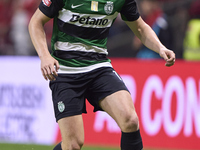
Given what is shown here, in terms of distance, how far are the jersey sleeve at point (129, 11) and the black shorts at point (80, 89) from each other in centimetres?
64

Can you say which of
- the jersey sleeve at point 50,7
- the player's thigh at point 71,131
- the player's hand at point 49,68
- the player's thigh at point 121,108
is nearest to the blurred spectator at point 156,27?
the player's thigh at point 121,108

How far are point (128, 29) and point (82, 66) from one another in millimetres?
7877

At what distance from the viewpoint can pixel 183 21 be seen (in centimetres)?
1161

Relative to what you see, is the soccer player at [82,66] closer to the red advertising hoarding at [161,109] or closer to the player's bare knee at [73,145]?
the player's bare knee at [73,145]

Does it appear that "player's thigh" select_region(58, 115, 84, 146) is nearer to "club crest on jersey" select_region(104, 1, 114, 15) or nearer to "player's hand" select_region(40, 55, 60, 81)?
"player's hand" select_region(40, 55, 60, 81)

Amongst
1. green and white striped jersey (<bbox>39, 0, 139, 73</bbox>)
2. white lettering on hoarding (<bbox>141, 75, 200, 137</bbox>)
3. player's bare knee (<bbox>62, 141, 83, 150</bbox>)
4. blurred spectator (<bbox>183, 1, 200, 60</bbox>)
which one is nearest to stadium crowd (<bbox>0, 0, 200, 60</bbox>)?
blurred spectator (<bbox>183, 1, 200, 60</bbox>)

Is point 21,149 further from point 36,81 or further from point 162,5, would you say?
point 162,5

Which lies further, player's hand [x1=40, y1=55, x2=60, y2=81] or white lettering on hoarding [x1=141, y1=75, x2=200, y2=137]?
white lettering on hoarding [x1=141, y1=75, x2=200, y2=137]

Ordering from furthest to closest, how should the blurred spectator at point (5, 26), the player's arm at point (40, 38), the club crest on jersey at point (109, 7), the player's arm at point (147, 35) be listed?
the blurred spectator at point (5, 26) < the player's arm at point (147, 35) < the club crest on jersey at point (109, 7) < the player's arm at point (40, 38)

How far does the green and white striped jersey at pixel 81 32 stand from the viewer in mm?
4883

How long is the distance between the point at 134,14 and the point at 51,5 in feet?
3.25

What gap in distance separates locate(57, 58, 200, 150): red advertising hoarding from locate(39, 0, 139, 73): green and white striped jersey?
3.38 m

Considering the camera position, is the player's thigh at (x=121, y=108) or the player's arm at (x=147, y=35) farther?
the player's arm at (x=147, y=35)

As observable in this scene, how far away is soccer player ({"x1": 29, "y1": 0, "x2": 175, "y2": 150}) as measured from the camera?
4.74 meters
